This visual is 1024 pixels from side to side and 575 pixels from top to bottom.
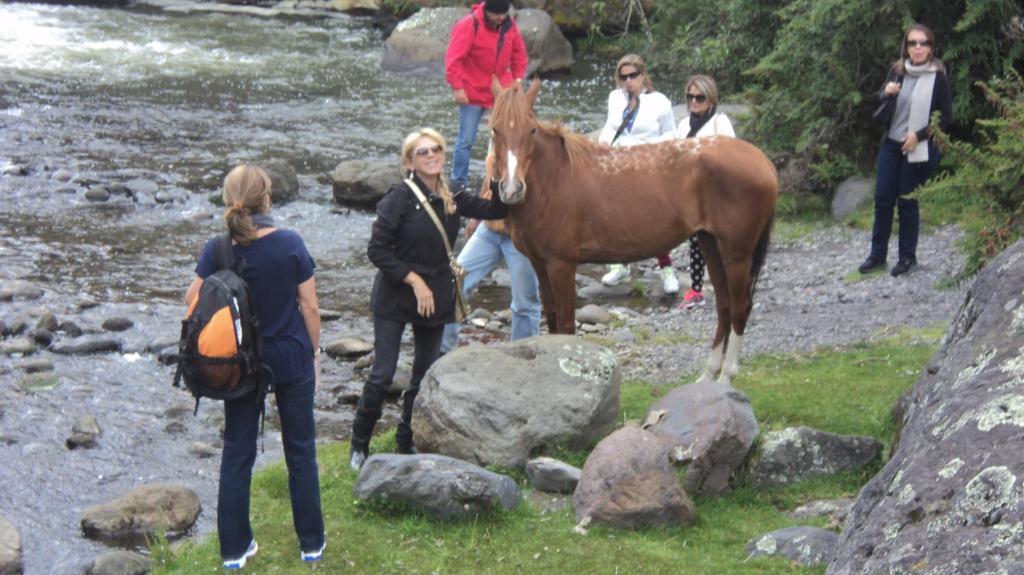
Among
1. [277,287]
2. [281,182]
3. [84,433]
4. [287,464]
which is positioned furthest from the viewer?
[281,182]

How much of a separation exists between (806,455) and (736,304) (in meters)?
2.07

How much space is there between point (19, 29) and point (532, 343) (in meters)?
23.7

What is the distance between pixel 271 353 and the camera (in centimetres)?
654

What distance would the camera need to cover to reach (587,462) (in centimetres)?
740

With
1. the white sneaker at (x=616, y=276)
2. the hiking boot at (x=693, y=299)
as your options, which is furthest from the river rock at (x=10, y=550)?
the white sneaker at (x=616, y=276)

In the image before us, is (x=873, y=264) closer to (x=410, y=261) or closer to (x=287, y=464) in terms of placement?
(x=410, y=261)

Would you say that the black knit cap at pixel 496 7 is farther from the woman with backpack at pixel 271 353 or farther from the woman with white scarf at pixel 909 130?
the woman with backpack at pixel 271 353

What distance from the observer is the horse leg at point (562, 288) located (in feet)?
30.2

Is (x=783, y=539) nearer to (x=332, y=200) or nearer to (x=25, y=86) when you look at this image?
(x=332, y=200)

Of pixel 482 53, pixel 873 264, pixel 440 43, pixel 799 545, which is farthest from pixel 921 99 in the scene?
pixel 440 43

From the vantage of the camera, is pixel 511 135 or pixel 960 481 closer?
pixel 960 481

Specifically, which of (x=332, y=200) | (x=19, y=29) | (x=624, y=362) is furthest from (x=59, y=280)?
(x=19, y=29)

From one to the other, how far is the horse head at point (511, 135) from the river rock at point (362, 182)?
8.68 m

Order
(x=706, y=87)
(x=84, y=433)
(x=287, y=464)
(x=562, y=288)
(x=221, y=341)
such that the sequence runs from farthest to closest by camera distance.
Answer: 1. (x=706, y=87)
2. (x=84, y=433)
3. (x=562, y=288)
4. (x=287, y=464)
5. (x=221, y=341)
